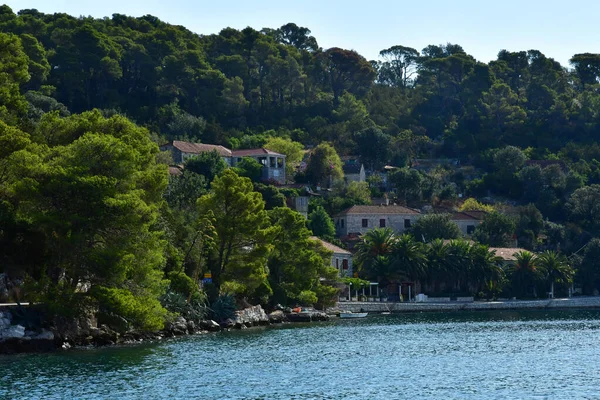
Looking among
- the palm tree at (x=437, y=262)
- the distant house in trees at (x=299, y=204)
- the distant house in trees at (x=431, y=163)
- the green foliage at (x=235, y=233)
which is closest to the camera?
the green foliage at (x=235, y=233)

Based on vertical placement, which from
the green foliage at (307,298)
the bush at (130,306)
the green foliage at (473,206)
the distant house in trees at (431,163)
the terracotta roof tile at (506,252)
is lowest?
the bush at (130,306)

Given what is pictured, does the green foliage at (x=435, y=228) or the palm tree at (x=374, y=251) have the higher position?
the green foliage at (x=435, y=228)

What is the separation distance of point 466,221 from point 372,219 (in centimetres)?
1263

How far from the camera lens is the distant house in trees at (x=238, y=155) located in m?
124

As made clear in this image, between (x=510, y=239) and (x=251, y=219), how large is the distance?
5628 centimetres

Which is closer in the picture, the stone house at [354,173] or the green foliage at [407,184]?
the green foliage at [407,184]

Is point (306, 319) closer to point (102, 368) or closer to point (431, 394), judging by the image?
point (102, 368)

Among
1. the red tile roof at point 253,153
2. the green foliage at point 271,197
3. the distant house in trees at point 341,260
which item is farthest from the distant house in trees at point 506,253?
the red tile roof at point 253,153

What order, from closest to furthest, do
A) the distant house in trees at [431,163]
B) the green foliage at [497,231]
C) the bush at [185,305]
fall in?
the bush at [185,305] < the green foliage at [497,231] < the distant house in trees at [431,163]

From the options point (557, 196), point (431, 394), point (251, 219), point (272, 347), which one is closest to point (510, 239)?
point (557, 196)

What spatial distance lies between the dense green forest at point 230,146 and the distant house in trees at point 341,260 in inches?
247

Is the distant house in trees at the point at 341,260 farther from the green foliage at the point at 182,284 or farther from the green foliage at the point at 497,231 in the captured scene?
the green foliage at the point at 182,284

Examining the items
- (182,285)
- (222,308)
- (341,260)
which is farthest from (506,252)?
(182,285)

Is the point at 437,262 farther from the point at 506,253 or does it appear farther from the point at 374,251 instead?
the point at 506,253
